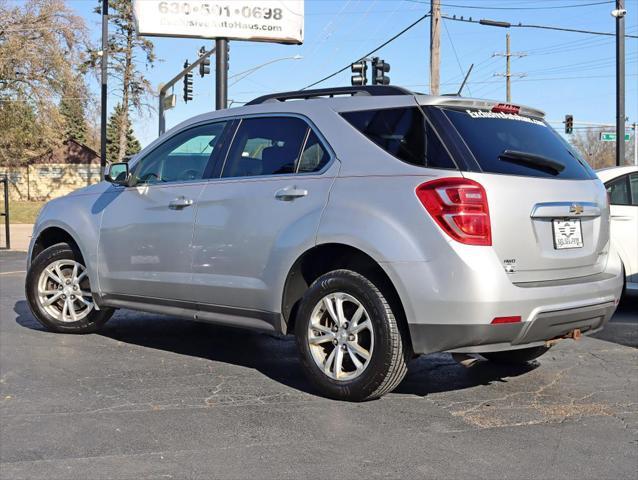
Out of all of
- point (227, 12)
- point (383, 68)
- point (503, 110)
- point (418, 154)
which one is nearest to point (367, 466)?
point (418, 154)

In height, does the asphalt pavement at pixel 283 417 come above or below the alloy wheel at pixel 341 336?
below

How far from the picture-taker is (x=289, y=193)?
485 centimetres

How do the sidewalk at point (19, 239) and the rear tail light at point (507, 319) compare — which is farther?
the sidewalk at point (19, 239)

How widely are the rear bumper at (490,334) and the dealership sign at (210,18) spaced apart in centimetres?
1458

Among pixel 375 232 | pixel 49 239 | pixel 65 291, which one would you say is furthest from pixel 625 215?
pixel 49 239

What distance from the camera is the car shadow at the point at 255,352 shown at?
5.19 meters

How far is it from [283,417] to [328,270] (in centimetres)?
108

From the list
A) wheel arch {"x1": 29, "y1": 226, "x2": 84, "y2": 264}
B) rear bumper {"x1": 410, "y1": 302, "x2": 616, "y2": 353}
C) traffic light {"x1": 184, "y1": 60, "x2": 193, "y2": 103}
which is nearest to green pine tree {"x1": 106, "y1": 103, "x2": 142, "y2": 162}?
traffic light {"x1": 184, "y1": 60, "x2": 193, "y2": 103}

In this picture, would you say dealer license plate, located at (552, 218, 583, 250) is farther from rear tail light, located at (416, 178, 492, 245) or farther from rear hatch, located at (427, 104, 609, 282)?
rear tail light, located at (416, 178, 492, 245)

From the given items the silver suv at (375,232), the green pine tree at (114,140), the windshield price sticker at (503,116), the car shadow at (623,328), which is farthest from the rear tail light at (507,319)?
the green pine tree at (114,140)

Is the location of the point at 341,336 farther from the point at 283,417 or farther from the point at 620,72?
the point at 620,72

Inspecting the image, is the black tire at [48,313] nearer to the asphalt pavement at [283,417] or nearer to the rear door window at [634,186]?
the asphalt pavement at [283,417]

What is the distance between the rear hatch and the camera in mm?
4234

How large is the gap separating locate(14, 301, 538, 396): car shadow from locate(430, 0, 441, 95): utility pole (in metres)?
14.6
